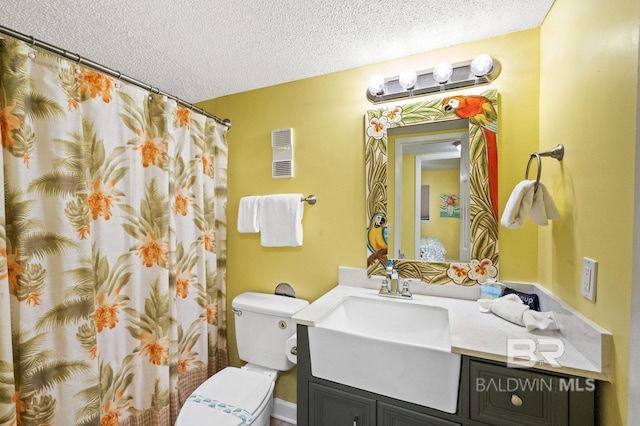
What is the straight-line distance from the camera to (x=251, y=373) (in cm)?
154

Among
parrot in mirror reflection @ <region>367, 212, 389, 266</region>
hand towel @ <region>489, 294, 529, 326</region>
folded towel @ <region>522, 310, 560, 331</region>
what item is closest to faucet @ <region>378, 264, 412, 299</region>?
parrot in mirror reflection @ <region>367, 212, 389, 266</region>

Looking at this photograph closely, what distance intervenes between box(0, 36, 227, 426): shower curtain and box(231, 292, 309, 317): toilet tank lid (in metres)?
0.28

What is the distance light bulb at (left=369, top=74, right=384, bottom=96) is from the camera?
1.47 metres

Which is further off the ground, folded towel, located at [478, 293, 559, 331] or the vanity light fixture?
the vanity light fixture

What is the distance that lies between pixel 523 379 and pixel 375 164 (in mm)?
1092

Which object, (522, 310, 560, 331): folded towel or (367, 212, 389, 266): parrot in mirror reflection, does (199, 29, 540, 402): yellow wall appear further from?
(522, 310, 560, 331): folded towel

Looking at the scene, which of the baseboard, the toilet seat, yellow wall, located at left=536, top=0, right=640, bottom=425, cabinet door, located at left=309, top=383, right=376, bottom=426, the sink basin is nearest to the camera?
yellow wall, located at left=536, top=0, right=640, bottom=425

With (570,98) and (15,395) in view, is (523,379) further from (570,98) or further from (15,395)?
(15,395)

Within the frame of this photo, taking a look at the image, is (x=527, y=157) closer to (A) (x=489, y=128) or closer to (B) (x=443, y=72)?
(A) (x=489, y=128)

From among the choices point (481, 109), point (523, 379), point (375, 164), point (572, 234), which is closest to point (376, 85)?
point (375, 164)

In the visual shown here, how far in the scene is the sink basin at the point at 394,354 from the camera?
3.08 ft

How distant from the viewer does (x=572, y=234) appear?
3.19 ft

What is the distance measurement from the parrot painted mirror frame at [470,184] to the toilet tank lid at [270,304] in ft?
1.60

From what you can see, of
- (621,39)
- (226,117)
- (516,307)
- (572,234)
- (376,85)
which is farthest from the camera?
(226,117)
